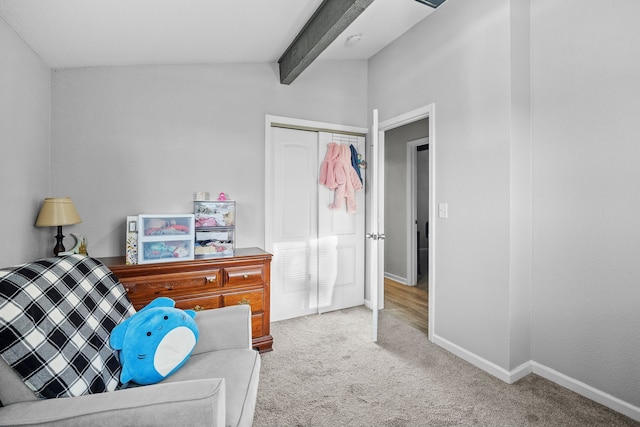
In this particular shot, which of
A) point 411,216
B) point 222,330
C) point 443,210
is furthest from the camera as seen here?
point 411,216

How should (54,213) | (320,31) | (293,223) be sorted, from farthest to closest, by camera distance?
(293,223), (320,31), (54,213)

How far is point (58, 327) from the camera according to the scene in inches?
46.0

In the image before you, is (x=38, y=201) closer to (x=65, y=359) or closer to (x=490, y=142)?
(x=65, y=359)

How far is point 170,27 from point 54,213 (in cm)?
140

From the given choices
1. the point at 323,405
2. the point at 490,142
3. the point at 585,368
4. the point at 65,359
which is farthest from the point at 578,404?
the point at 65,359

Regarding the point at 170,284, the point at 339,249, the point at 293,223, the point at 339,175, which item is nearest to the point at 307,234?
the point at 293,223

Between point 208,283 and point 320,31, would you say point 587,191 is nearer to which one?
point 320,31

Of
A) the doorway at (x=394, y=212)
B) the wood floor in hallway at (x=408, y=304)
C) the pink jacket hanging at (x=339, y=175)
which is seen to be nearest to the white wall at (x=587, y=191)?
the doorway at (x=394, y=212)

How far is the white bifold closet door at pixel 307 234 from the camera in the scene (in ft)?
10.7

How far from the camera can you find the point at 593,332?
1.96 metres

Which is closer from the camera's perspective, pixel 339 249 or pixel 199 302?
pixel 199 302

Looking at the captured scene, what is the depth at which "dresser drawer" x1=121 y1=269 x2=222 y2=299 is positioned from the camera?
2.20m

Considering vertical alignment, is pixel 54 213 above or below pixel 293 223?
above

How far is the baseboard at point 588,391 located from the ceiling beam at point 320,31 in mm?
2626
